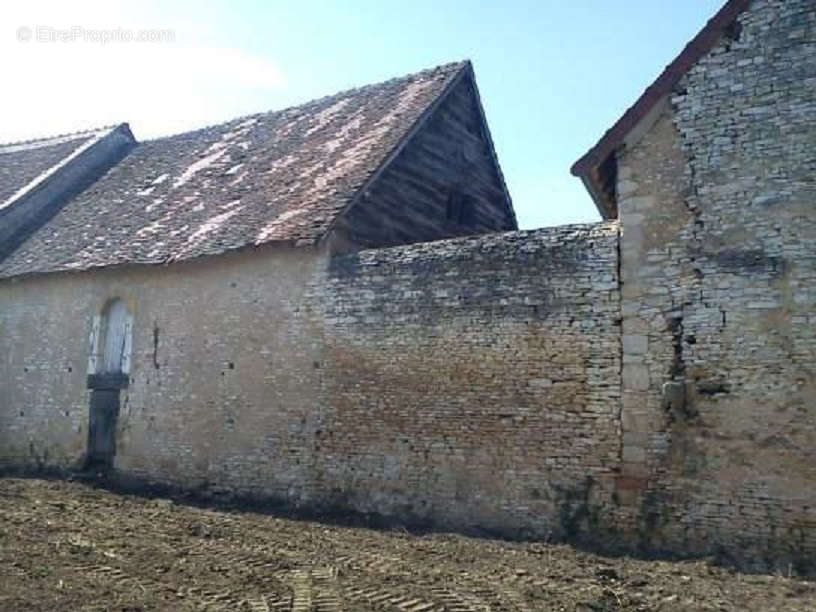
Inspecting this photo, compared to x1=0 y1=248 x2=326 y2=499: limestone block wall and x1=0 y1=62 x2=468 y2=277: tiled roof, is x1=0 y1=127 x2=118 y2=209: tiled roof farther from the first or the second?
x1=0 y1=248 x2=326 y2=499: limestone block wall

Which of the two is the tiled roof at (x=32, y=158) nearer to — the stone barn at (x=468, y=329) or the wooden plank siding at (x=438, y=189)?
the stone barn at (x=468, y=329)

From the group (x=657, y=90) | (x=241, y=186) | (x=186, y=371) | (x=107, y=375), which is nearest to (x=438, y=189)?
(x=241, y=186)

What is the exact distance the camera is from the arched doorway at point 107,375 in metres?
14.3

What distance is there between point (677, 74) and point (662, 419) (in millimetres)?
4223

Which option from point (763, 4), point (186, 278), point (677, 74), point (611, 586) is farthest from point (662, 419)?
point (186, 278)

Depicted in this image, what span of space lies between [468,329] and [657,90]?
3.84m

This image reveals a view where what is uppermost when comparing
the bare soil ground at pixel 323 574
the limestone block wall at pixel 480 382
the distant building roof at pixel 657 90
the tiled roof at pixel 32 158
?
the tiled roof at pixel 32 158

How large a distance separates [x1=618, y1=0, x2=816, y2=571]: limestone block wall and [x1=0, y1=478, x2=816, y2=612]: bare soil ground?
2.95 feet

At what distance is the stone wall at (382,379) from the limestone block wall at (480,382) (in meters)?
0.02

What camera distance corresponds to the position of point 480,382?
32.9ft

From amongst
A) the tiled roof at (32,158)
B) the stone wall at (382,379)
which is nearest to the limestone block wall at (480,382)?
the stone wall at (382,379)

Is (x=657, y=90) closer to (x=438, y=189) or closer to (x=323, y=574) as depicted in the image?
(x=438, y=189)

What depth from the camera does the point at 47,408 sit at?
50.0 ft

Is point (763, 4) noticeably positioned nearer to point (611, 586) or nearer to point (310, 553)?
point (611, 586)
